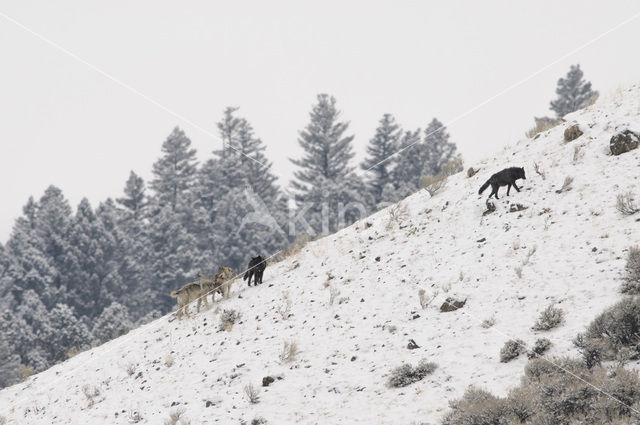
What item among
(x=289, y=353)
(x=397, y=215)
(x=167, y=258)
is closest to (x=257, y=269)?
(x=397, y=215)

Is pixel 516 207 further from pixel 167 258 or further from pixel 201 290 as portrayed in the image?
pixel 167 258

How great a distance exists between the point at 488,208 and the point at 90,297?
139 ft

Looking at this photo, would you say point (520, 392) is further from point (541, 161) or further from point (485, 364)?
point (541, 161)

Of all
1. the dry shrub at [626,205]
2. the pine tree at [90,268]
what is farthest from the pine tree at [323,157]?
the dry shrub at [626,205]

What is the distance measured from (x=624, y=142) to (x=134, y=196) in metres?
51.2

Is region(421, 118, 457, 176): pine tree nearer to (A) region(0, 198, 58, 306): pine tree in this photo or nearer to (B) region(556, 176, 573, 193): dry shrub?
(A) region(0, 198, 58, 306): pine tree

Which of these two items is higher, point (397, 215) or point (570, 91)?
point (570, 91)

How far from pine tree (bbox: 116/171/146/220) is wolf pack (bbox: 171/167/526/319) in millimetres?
43144

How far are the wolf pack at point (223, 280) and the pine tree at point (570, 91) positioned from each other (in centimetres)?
4376

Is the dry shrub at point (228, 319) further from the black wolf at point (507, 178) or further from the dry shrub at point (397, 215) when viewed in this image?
the black wolf at point (507, 178)

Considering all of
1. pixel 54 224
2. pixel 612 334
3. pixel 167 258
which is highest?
pixel 54 224

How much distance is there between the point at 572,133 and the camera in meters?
14.3

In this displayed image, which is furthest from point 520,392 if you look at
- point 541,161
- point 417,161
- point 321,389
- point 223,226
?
point 417,161

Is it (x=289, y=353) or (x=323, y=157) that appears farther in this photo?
(x=323, y=157)
